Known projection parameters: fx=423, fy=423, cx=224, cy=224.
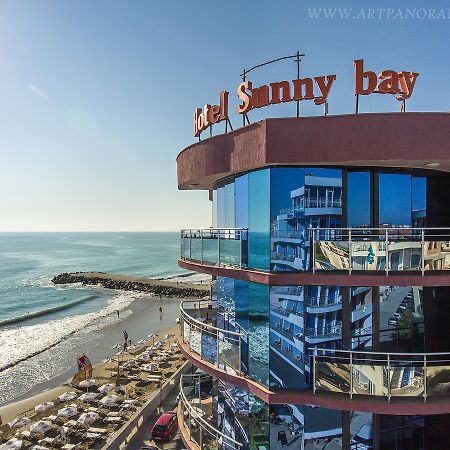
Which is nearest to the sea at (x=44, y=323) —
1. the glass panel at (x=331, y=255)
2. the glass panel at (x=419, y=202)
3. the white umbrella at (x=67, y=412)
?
the white umbrella at (x=67, y=412)

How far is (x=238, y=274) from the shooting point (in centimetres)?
1097

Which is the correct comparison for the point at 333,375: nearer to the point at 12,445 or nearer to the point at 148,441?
the point at 148,441

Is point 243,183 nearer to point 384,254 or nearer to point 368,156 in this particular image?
point 368,156

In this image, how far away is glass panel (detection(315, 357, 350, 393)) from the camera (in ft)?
31.7

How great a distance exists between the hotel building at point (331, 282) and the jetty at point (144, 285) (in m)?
71.3

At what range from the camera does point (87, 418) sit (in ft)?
94.6

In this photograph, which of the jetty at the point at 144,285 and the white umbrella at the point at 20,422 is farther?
the jetty at the point at 144,285

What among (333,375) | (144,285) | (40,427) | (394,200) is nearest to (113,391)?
(40,427)

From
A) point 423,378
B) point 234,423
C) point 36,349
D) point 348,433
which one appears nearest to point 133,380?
point 36,349

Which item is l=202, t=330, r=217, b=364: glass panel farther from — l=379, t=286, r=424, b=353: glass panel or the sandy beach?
the sandy beach

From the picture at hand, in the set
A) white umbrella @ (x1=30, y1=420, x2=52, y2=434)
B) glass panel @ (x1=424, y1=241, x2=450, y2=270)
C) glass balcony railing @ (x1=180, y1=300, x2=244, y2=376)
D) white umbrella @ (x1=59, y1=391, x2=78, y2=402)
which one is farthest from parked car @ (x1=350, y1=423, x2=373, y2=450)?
white umbrella @ (x1=59, y1=391, x2=78, y2=402)

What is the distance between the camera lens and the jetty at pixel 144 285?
88.3 meters

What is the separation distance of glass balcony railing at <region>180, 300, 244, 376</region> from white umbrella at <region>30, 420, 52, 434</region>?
65.5ft

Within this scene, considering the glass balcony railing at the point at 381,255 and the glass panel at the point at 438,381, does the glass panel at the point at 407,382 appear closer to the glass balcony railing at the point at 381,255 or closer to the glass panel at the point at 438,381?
the glass panel at the point at 438,381
